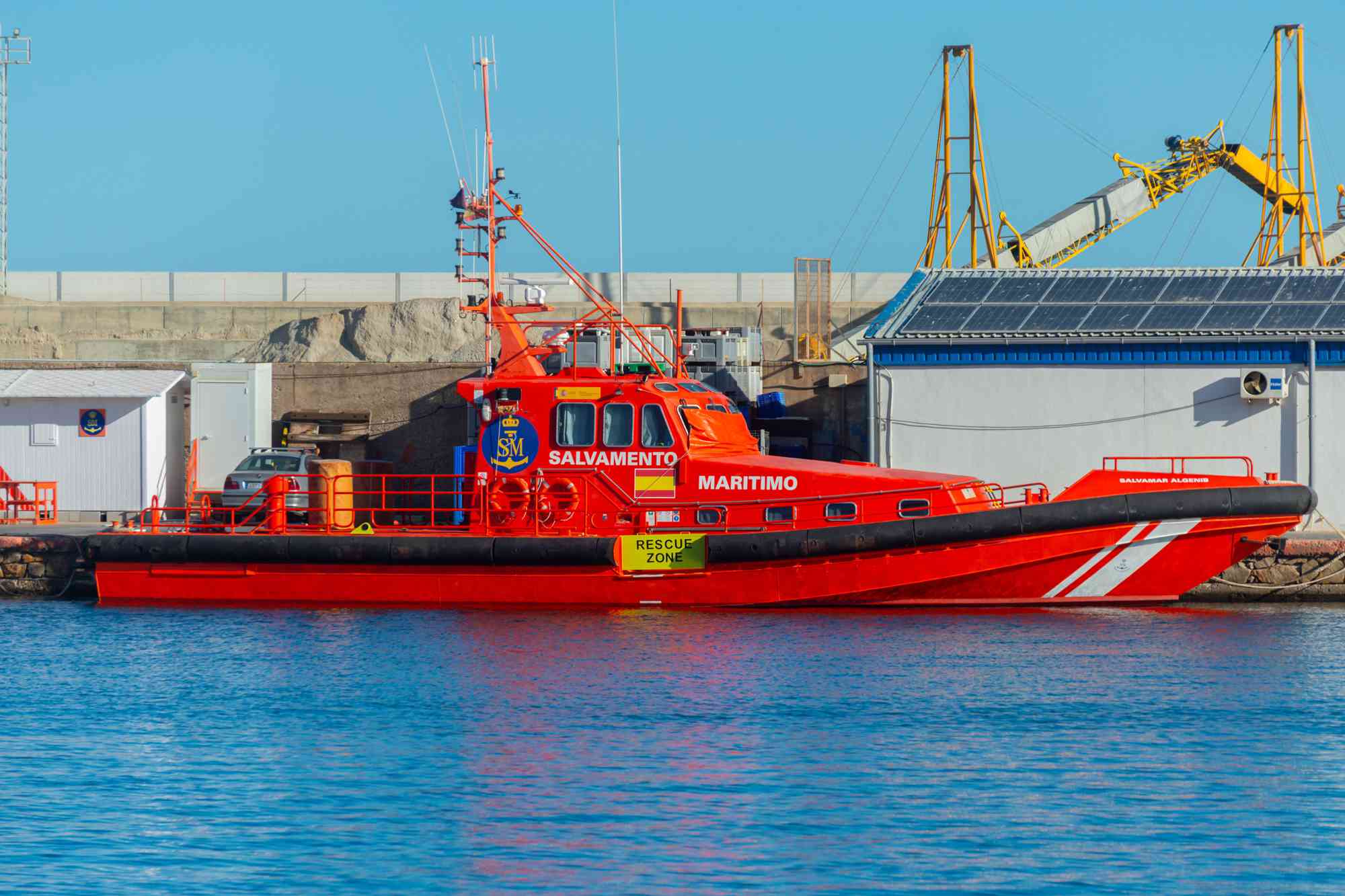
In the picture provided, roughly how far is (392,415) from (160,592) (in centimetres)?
796

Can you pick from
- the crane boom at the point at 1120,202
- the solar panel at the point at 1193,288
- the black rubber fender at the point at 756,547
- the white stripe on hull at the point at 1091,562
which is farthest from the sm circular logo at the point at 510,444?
the crane boom at the point at 1120,202

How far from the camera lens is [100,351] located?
129 feet

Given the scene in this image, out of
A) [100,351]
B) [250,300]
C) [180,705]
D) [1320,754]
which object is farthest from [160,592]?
[250,300]

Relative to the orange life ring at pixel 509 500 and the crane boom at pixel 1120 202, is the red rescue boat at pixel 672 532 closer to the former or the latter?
the orange life ring at pixel 509 500

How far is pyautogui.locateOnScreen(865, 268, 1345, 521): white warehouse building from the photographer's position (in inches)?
825

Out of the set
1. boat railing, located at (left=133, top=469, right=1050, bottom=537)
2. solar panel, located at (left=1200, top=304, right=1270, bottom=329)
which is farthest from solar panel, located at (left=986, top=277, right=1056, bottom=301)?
boat railing, located at (left=133, top=469, right=1050, bottom=537)

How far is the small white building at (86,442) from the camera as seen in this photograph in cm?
2367

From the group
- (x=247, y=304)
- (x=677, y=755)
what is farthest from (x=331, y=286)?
(x=677, y=755)

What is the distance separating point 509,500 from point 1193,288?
1073 cm

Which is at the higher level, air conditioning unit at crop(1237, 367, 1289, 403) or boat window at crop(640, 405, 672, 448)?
air conditioning unit at crop(1237, 367, 1289, 403)

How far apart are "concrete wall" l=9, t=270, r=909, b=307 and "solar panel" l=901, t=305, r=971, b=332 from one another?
64.0 ft

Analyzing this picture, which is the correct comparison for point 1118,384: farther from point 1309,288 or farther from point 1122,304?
point 1309,288

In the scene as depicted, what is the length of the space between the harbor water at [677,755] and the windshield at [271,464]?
5.71 m

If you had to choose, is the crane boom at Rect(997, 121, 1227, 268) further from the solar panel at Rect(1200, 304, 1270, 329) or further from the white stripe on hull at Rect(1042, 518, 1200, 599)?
the white stripe on hull at Rect(1042, 518, 1200, 599)
